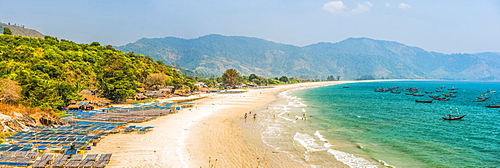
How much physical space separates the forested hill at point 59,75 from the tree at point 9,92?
2.48ft

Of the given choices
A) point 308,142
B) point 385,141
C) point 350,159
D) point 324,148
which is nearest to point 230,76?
point 308,142

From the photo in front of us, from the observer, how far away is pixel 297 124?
4147cm

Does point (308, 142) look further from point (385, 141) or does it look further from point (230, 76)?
point (230, 76)

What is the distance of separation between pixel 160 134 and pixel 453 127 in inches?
1722

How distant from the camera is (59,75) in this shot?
215 feet

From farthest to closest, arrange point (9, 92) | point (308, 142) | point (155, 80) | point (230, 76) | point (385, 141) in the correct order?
point (230, 76), point (155, 80), point (9, 92), point (385, 141), point (308, 142)

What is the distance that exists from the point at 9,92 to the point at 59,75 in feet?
107

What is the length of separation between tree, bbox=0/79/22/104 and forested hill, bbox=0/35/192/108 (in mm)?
757

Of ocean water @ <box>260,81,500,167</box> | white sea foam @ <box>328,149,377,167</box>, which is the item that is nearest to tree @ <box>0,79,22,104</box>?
ocean water @ <box>260,81,500,167</box>

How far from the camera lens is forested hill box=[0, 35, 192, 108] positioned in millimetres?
40406

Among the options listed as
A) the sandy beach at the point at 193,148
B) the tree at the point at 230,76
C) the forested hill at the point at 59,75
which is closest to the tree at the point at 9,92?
the forested hill at the point at 59,75

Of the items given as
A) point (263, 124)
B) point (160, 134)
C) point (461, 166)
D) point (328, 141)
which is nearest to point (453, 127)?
point (461, 166)

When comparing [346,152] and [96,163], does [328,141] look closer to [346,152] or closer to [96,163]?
[346,152]

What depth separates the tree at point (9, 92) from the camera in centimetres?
3600
